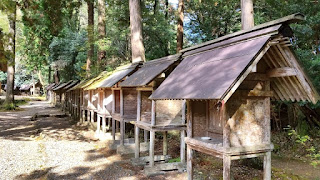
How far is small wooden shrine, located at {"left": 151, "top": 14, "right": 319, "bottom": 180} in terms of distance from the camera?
163 inches

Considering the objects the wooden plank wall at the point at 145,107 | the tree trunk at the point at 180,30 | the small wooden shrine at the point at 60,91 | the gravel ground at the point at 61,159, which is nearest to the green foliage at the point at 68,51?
the small wooden shrine at the point at 60,91

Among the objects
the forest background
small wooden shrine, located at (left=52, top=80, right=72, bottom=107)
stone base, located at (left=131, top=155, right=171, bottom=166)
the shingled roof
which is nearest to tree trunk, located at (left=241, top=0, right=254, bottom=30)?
the forest background

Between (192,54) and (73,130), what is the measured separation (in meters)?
12.3

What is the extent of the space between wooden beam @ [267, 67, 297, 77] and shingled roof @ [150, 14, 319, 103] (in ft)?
0.11

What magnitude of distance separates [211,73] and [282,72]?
1.50m

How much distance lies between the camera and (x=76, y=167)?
834cm

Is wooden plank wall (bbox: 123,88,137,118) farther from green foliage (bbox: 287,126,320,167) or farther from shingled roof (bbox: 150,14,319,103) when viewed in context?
green foliage (bbox: 287,126,320,167)

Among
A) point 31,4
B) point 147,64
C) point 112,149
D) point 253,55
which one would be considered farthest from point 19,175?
point 31,4

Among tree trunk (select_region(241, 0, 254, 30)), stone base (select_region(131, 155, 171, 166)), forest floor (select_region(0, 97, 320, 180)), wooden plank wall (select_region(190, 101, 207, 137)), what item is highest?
tree trunk (select_region(241, 0, 254, 30))

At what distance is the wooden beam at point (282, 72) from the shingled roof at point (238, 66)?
34mm

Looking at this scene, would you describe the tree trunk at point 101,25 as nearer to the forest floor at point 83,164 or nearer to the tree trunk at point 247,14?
the forest floor at point 83,164

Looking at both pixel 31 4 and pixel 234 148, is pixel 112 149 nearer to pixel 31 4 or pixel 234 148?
pixel 234 148

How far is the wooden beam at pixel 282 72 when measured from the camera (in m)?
4.62

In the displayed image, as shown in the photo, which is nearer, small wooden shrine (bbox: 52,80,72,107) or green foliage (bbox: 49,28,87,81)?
small wooden shrine (bbox: 52,80,72,107)
